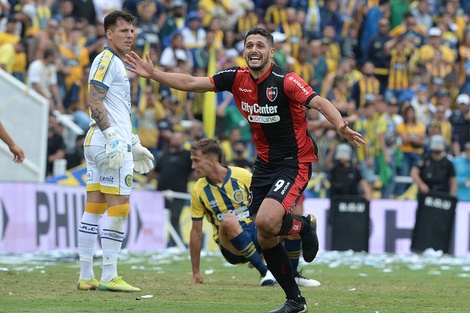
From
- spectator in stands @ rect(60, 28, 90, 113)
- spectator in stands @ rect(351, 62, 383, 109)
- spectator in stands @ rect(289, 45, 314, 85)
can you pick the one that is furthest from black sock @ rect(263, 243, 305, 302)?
spectator in stands @ rect(351, 62, 383, 109)

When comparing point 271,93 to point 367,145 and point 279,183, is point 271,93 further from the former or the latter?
point 367,145

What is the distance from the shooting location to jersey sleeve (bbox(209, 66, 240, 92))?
10008mm

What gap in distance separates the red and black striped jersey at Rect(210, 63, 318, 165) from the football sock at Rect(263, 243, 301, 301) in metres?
0.98

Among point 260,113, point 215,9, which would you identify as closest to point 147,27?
point 215,9

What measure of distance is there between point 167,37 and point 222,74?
13966 millimetres

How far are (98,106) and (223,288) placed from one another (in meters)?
2.49

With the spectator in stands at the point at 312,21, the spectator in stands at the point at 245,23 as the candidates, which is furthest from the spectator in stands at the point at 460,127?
the spectator in stands at the point at 245,23

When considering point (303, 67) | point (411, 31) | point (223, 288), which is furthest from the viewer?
point (411, 31)

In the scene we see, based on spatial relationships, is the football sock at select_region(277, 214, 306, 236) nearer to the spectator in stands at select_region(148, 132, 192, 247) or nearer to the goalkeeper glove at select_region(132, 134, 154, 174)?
the goalkeeper glove at select_region(132, 134, 154, 174)

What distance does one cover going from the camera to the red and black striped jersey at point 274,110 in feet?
32.1

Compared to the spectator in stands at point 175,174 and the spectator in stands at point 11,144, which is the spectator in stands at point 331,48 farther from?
the spectator in stands at point 11,144

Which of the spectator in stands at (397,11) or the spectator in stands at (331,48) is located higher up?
the spectator in stands at (397,11)

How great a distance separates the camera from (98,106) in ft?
35.1

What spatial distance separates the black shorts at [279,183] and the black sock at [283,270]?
43cm
